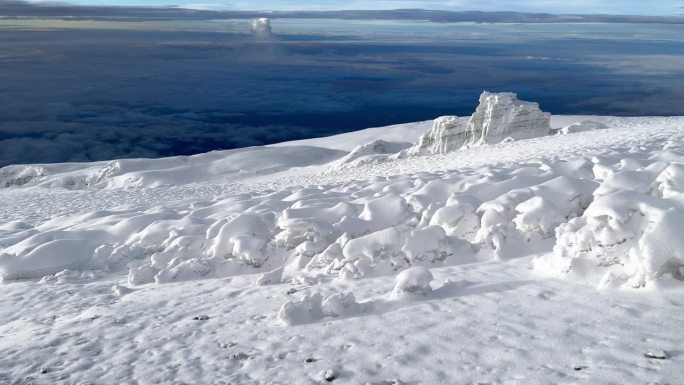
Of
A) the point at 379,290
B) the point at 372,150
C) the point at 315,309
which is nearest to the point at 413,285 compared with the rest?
the point at 379,290

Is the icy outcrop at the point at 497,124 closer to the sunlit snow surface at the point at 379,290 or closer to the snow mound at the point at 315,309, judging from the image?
the sunlit snow surface at the point at 379,290

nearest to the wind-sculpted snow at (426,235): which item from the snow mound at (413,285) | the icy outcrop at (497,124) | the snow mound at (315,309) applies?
the snow mound at (413,285)

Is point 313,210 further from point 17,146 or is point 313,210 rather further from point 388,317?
point 17,146

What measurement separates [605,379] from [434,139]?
1077 inches

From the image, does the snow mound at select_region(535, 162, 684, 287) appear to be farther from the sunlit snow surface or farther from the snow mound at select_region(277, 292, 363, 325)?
the snow mound at select_region(277, 292, 363, 325)

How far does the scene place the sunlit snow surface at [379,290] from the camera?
181 inches

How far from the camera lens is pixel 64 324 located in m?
5.91

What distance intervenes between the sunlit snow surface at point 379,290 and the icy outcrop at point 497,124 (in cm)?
1863

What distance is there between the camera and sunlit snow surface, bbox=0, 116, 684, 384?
460 cm

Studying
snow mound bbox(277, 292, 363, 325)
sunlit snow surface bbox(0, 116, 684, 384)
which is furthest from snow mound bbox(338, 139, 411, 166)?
snow mound bbox(277, 292, 363, 325)

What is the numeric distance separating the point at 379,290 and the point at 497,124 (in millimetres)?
24333

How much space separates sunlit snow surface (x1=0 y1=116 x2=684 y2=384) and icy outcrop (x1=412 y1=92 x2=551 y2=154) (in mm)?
18626

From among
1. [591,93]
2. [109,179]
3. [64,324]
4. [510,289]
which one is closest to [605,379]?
[510,289]

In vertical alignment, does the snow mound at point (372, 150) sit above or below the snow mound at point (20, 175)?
above
